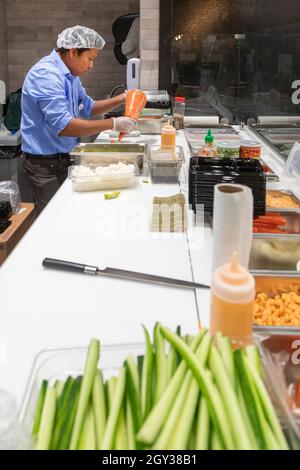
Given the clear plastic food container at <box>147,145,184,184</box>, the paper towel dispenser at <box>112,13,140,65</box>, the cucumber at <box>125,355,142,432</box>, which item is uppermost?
the paper towel dispenser at <box>112,13,140,65</box>

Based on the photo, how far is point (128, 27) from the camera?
20.0ft

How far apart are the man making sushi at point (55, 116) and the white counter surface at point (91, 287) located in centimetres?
110

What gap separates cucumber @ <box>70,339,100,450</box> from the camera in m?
0.72

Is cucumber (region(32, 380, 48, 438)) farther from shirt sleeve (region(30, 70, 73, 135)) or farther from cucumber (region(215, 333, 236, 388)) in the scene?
shirt sleeve (region(30, 70, 73, 135))

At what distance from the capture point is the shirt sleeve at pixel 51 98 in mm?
2998

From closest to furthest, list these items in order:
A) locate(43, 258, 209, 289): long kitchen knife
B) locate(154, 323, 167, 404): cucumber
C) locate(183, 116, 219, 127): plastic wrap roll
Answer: locate(154, 323, 167, 404): cucumber
locate(43, 258, 209, 289): long kitchen knife
locate(183, 116, 219, 127): plastic wrap roll

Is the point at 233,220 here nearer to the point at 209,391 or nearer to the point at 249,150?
the point at 209,391

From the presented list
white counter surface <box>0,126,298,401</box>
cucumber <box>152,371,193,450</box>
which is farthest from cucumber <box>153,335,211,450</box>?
white counter surface <box>0,126,298,401</box>

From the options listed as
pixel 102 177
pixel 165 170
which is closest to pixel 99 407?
pixel 102 177

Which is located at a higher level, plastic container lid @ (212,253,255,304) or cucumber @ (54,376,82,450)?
plastic container lid @ (212,253,255,304)

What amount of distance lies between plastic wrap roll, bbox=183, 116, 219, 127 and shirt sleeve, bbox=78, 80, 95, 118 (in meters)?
0.90

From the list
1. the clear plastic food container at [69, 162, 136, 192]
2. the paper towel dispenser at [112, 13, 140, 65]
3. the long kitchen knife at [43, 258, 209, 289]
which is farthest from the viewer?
the paper towel dispenser at [112, 13, 140, 65]

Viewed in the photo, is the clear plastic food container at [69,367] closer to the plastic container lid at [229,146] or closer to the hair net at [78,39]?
the plastic container lid at [229,146]

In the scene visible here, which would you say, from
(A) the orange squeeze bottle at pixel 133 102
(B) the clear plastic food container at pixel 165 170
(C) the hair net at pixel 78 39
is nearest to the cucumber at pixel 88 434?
(B) the clear plastic food container at pixel 165 170
